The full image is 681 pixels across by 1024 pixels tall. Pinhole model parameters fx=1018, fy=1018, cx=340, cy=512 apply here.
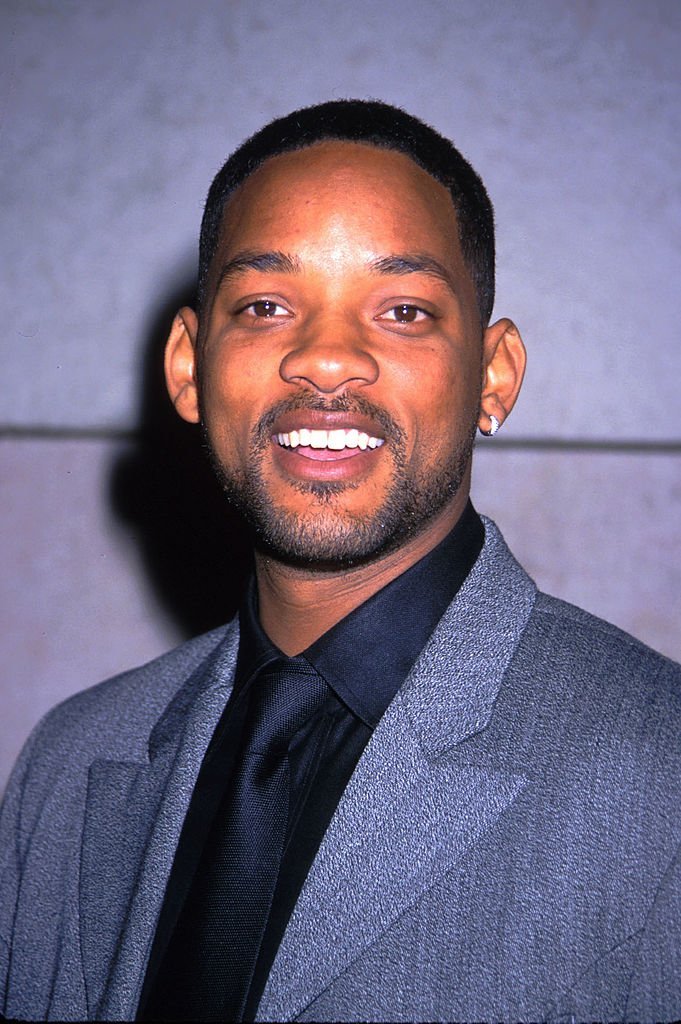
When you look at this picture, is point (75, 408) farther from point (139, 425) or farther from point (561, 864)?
point (561, 864)

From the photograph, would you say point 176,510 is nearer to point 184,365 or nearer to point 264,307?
point 184,365

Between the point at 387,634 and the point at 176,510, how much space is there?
3.78 ft

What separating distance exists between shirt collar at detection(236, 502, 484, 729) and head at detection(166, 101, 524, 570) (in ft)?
0.14

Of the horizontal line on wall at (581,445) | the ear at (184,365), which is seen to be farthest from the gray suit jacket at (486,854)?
the horizontal line on wall at (581,445)

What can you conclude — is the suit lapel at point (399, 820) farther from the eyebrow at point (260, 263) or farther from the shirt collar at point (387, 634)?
the eyebrow at point (260, 263)

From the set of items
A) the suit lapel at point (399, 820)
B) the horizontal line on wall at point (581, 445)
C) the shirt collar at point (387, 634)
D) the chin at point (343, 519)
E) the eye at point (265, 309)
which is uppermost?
the eye at point (265, 309)

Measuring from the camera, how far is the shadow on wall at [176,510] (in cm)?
225

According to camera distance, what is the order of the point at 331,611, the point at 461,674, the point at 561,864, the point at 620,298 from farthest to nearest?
the point at 620,298 → the point at 331,611 → the point at 461,674 → the point at 561,864

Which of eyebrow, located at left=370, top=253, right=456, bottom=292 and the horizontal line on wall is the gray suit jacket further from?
the horizontal line on wall

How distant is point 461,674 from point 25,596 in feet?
4.71

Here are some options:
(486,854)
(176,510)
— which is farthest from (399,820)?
(176,510)

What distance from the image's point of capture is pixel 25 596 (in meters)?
2.29

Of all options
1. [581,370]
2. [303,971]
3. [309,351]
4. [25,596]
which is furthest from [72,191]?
[303,971]

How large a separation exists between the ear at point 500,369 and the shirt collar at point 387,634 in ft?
0.63
